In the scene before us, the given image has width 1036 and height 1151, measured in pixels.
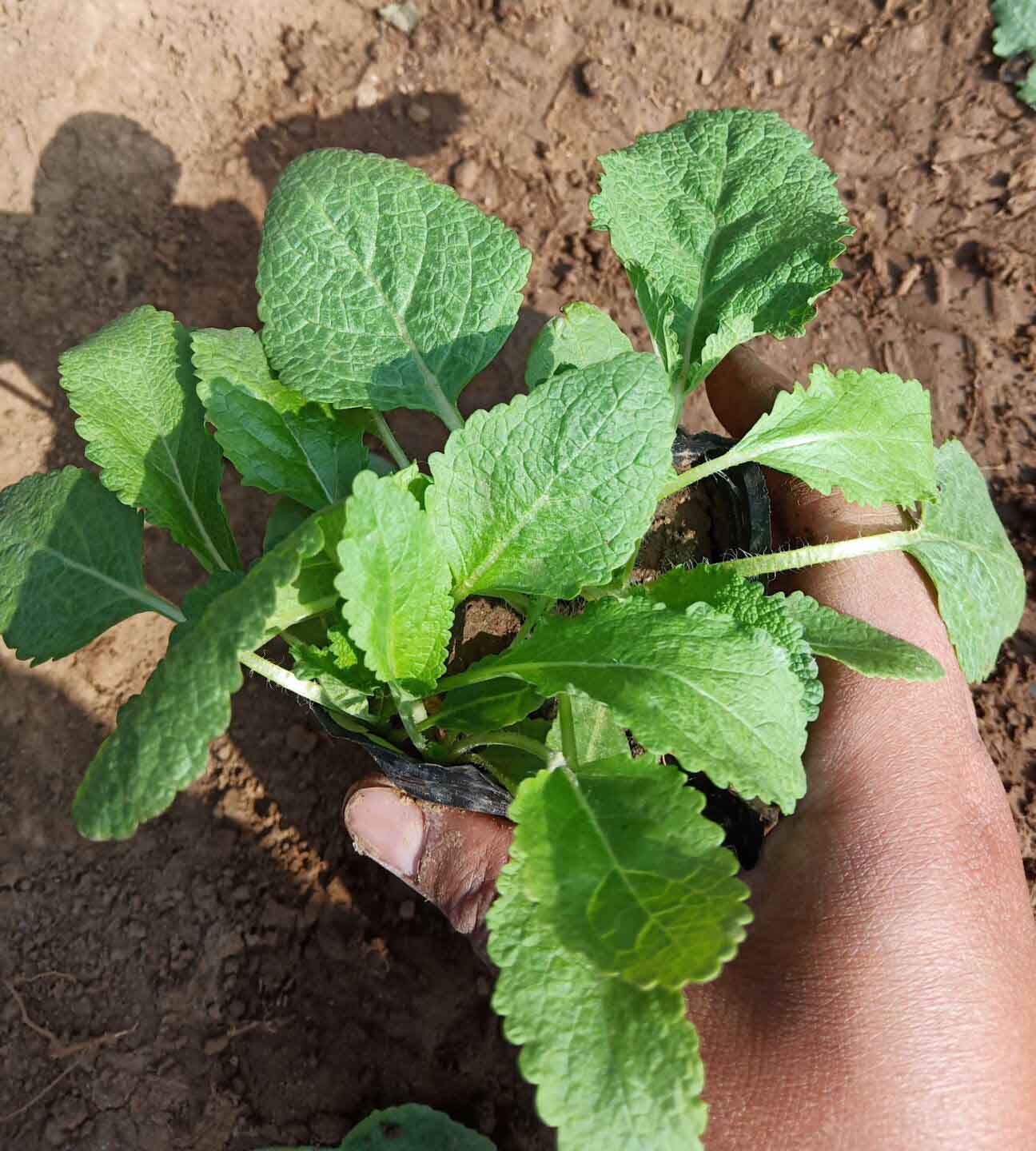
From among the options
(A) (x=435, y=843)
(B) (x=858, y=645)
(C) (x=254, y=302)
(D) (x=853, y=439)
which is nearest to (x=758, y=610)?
(B) (x=858, y=645)

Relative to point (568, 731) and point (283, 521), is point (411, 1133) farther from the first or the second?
point (283, 521)

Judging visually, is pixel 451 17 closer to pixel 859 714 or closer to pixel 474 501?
pixel 474 501

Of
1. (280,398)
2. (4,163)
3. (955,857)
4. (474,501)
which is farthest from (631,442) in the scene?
(4,163)

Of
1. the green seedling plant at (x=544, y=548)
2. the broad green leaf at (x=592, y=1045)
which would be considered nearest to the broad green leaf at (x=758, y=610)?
the green seedling plant at (x=544, y=548)

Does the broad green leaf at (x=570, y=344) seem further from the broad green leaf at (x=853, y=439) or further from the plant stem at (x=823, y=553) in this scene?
the plant stem at (x=823, y=553)

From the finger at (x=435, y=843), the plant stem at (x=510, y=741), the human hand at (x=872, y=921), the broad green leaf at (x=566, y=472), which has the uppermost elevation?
the broad green leaf at (x=566, y=472)

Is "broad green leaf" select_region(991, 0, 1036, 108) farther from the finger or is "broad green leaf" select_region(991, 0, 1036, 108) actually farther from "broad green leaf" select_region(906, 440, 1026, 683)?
the finger
